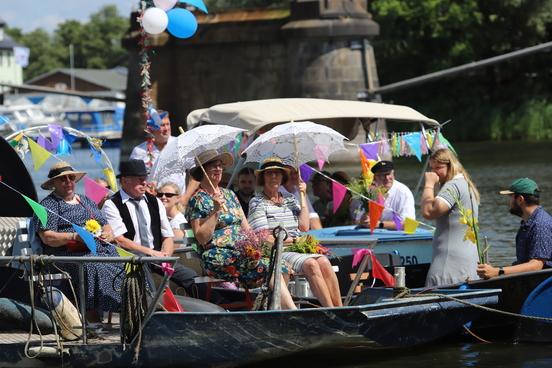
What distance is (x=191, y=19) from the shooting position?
15305 millimetres

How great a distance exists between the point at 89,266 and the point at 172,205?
124 inches

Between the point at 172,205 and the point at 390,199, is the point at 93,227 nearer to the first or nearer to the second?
the point at 172,205

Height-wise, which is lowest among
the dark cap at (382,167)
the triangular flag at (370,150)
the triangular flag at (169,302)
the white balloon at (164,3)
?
the triangular flag at (169,302)

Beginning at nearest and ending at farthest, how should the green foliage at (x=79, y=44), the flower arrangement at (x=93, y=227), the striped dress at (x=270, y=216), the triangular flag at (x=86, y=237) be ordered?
1. the triangular flag at (x=86, y=237)
2. the flower arrangement at (x=93, y=227)
3. the striped dress at (x=270, y=216)
4. the green foliage at (x=79, y=44)

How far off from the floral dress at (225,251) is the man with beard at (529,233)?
206 cm

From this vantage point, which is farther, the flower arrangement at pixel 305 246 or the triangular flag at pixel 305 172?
the triangular flag at pixel 305 172

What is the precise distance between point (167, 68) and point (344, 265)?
29930 mm

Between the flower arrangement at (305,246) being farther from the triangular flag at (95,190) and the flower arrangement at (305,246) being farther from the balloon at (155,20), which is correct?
the balloon at (155,20)

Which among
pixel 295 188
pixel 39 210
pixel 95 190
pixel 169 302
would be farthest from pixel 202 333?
pixel 295 188

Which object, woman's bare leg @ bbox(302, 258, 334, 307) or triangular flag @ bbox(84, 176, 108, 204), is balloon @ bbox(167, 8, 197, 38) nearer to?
triangular flag @ bbox(84, 176, 108, 204)

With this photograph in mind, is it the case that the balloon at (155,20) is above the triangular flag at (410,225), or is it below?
above

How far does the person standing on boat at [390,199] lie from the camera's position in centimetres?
1485

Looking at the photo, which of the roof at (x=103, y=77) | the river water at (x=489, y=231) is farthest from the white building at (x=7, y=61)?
the river water at (x=489, y=231)

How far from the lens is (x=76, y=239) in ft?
35.7
